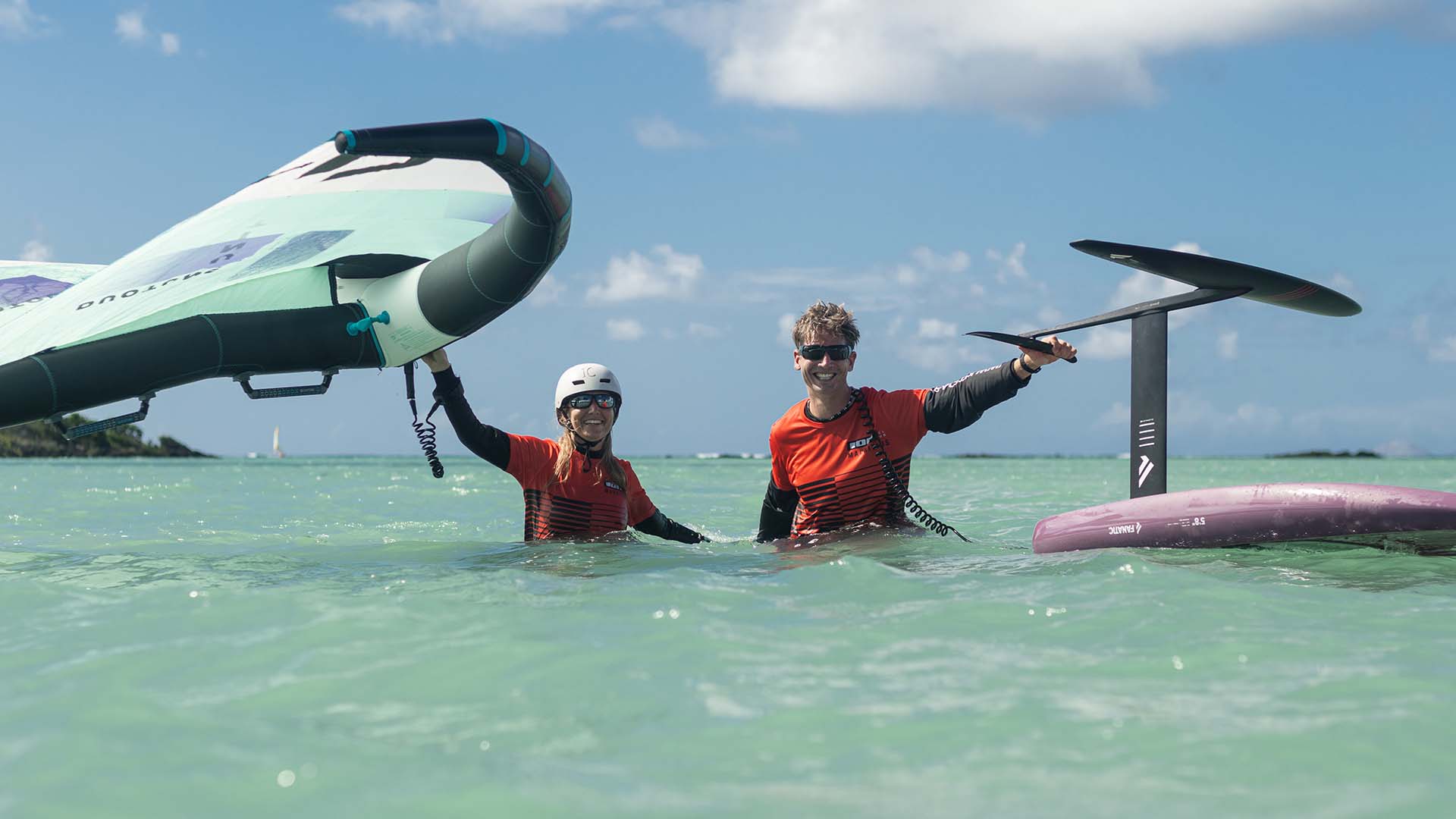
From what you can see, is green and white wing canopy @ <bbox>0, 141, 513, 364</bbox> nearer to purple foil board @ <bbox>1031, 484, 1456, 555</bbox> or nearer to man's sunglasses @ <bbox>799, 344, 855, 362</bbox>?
man's sunglasses @ <bbox>799, 344, 855, 362</bbox>

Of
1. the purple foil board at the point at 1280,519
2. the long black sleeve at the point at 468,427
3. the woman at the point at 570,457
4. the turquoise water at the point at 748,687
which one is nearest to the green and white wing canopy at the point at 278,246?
the woman at the point at 570,457

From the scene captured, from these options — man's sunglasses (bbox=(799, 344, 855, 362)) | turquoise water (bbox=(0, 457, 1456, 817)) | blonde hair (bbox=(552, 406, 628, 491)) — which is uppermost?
man's sunglasses (bbox=(799, 344, 855, 362))

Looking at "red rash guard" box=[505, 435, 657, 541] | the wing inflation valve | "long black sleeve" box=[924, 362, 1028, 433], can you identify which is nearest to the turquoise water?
"red rash guard" box=[505, 435, 657, 541]

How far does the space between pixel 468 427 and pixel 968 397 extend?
105 inches

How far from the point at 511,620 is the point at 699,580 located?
3.93ft

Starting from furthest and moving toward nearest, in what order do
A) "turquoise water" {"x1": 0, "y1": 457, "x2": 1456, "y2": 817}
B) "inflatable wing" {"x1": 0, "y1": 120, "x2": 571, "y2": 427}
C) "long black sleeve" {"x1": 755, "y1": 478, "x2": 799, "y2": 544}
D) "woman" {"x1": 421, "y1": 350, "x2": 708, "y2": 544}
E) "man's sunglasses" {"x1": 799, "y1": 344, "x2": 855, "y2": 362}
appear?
"inflatable wing" {"x1": 0, "y1": 120, "x2": 571, "y2": 427}, "long black sleeve" {"x1": 755, "y1": 478, "x2": 799, "y2": 544}, "woman" {"x1": 421, "y1": 350, "x2": 708, "y2": 544}, "man's sunglasses" {"x1": 799, "y1": 344, "x2": 855, "y2": 362}, "turquoise water" {"x1": 0, "y1": 457, "x2": 1456, "y2": 817}

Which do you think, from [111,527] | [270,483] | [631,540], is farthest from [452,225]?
[270,483]

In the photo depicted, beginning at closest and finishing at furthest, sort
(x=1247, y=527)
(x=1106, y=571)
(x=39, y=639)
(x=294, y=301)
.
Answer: (x=39, y=639) → (x=1106, y=571) → (x=1247, y=527) → (x=294, y=301)

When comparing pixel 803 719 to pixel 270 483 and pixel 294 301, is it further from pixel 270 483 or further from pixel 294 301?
pixel 270 483

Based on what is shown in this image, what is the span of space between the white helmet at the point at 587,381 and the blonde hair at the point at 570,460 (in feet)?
0.40

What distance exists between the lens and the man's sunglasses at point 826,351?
18.7ft

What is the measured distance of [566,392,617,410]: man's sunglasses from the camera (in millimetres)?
6184

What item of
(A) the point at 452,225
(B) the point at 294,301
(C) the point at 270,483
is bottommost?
(C) the point at 270,483

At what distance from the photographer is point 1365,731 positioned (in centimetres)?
294
